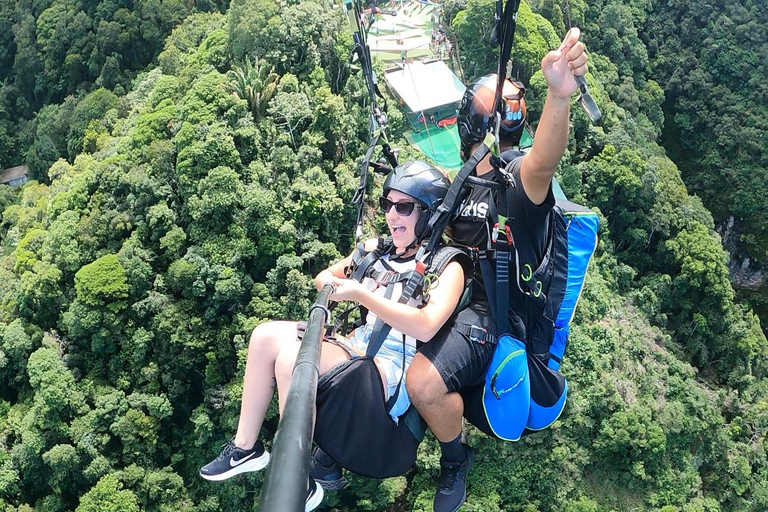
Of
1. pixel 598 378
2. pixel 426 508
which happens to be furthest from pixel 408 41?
pixel 426 508

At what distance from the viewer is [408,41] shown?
3152 cm

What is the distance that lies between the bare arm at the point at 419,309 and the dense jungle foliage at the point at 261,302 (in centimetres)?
1886

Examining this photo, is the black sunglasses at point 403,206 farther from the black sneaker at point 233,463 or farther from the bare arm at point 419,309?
the black sneaker at point 233,463

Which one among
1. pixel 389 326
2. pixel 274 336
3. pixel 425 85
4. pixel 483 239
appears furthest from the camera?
pixel 425 85

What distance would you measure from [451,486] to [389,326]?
1.45 meters

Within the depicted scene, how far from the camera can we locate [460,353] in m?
4.79

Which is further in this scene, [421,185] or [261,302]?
[261,302]

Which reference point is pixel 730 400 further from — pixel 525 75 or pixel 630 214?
pixel 525 75

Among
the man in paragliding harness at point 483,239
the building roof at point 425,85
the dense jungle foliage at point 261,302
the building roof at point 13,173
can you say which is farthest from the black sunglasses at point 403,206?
the building roof at point 13,173

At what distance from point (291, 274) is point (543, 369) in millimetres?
18214

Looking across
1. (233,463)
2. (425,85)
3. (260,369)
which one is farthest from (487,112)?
(425,85)

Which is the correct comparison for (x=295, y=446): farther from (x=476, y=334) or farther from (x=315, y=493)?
(x=315, y=493)

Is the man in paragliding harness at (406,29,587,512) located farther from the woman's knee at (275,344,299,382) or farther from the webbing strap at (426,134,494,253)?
the woman's knee at (275,344,299,382)

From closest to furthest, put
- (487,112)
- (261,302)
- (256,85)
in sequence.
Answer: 1. (487,112)
2. (261,302)
3. (256,85)
